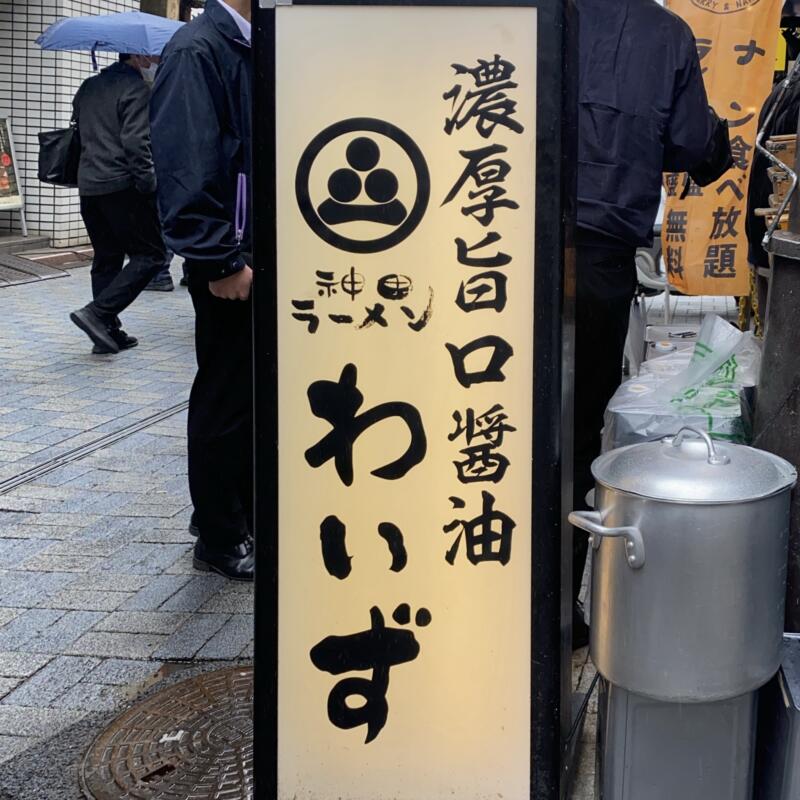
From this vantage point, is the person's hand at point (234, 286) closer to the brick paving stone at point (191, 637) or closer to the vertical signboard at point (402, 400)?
the brick paving stone at point (191, 637)

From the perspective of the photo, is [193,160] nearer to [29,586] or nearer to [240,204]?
[240,204]

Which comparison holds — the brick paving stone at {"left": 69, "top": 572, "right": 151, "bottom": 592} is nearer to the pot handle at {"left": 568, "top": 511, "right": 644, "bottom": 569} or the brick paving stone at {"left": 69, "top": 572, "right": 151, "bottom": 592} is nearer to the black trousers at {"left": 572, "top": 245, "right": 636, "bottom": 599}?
the black trousers at {"left": 572, "top": 245, "right": 636, "bottom": 599}

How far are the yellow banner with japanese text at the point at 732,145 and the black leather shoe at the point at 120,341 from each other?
4.42 metres

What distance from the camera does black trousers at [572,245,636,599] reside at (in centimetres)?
378

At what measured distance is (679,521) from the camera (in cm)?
235

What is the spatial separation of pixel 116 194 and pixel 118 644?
5.52m

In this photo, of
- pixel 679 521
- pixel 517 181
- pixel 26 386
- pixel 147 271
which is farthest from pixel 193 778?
pixel 147 271

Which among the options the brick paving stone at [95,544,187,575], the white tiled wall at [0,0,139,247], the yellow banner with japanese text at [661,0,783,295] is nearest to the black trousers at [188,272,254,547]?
the brick paving stone at [95,544,187,575]

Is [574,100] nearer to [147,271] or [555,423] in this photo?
[555,423]

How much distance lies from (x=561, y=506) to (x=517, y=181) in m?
0.77

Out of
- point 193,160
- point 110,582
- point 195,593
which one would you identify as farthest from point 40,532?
point 193,160

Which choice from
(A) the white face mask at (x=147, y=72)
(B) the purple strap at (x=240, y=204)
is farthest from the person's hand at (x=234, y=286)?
(A) the white face mask at (x=147, y=72)


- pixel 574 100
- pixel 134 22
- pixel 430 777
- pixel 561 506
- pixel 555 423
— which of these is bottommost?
pixel 430 777

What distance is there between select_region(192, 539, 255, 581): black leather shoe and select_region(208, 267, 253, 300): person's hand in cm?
114
